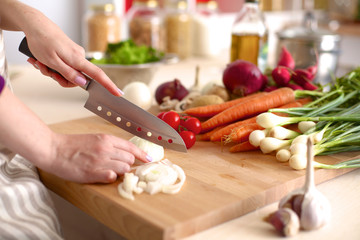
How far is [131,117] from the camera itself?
1.07 metres

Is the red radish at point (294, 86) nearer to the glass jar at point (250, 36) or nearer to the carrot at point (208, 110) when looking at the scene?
the carrot at point (208, 110)

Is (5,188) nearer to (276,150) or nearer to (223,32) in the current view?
(276,150)

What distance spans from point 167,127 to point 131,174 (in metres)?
0.19

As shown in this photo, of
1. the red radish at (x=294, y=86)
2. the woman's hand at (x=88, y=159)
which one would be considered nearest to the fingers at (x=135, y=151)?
the woman's hand at (x=88, y=159)

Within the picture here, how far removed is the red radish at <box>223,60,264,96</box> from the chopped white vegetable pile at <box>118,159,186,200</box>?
53 cm

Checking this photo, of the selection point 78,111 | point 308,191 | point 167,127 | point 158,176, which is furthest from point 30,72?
point 308,191

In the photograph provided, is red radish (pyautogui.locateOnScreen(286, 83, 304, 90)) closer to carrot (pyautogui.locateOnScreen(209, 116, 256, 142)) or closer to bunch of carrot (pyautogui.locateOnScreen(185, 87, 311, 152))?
bunch of carrot (pyautogui.locateOnScreen(185, 87, 311, 152))

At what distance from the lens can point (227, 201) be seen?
852 millimetres

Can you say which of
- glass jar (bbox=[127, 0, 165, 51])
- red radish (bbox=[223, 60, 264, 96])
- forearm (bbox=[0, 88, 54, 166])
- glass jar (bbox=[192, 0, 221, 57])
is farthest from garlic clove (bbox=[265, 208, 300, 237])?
glass jar (bbox=[192, 0, 221, 57])

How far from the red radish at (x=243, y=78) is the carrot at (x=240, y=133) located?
0.27 m

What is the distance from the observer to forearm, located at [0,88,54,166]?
0.80 metres

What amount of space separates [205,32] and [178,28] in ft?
0.62

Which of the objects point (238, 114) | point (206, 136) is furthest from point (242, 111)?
point (206, 136)

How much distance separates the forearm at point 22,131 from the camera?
80 centimetres
